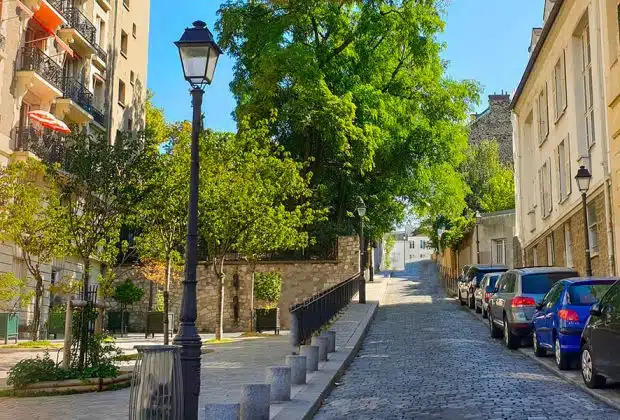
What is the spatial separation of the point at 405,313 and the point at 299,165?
23.1 ft

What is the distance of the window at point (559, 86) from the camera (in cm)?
2538

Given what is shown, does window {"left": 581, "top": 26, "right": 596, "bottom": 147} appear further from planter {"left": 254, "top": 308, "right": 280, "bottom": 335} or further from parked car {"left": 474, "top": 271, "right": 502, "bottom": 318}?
planter {"left": 254, "top": 308, "right": 280, "bottom": 335}

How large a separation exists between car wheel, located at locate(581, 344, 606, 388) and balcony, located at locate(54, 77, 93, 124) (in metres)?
24.6

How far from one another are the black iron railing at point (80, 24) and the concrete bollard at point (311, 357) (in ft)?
76.1

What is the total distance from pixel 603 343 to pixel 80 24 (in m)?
28.2

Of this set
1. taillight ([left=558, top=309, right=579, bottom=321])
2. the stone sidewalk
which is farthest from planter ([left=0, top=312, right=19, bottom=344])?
taillight ([left=558, top=309, right=579, bottom=321])

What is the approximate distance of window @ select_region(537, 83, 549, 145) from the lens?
2907cm

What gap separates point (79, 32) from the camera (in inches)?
1200

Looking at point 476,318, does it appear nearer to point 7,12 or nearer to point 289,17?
point 289,17

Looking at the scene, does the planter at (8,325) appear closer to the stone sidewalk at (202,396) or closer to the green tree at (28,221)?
the green tree at (28,221)

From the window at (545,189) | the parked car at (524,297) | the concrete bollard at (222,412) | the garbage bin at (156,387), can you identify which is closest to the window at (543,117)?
the window at (545,189)

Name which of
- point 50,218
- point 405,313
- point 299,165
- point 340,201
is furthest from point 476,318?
point 50,218

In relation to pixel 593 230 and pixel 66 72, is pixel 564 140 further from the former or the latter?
pixel 66 72

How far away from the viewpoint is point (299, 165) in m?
25.3
